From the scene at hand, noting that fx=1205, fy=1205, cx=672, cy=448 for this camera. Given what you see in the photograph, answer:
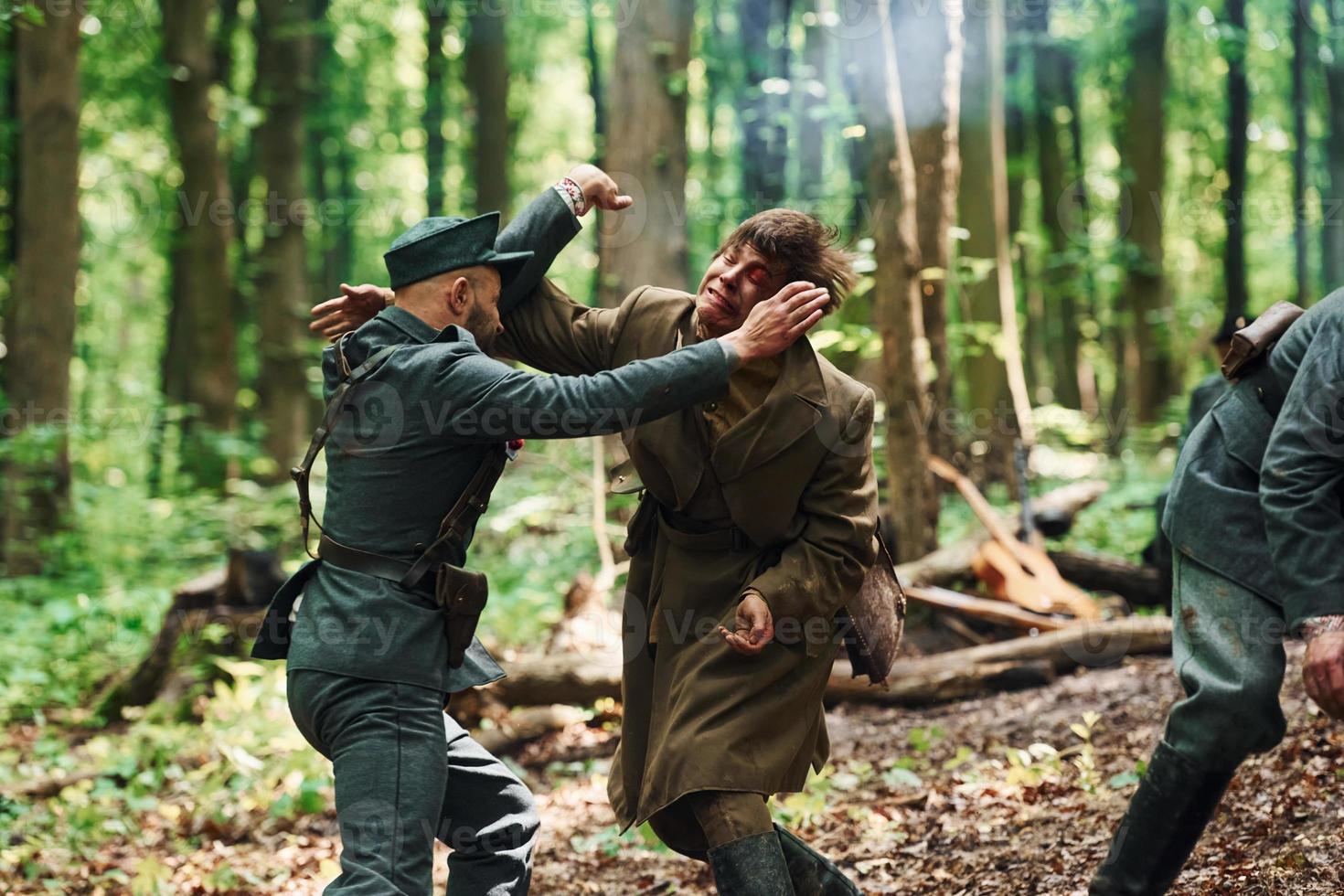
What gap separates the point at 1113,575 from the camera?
28.0ft

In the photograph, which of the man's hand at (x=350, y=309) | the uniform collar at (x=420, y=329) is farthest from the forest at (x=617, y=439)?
the uniform collar at (x=420, y=329)

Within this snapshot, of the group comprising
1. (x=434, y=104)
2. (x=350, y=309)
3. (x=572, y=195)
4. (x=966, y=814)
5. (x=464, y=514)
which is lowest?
(x=966, y=814)

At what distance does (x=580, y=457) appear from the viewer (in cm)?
1162

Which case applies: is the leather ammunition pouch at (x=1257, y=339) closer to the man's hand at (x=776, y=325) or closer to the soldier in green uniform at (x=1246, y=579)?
the soldier in green uniform at (x=1246, y=579)

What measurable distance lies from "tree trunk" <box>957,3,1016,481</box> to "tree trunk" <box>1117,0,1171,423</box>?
502 centimetres

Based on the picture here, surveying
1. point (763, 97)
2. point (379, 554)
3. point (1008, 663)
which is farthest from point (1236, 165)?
point (379, 554)

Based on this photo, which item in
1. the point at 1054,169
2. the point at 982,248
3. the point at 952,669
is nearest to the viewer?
the point at 952,669

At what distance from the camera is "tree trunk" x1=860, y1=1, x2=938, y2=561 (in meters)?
7.88

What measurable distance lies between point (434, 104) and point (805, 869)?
63.0ft

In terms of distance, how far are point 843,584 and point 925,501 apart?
5150 millimetres

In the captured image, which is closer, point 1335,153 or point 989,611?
point 989,611

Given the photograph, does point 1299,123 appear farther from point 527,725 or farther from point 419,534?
point 419,534

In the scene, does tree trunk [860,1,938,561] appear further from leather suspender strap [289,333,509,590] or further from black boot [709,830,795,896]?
black boot [709,830,795,896]

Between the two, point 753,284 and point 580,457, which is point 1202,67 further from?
point 753,284
